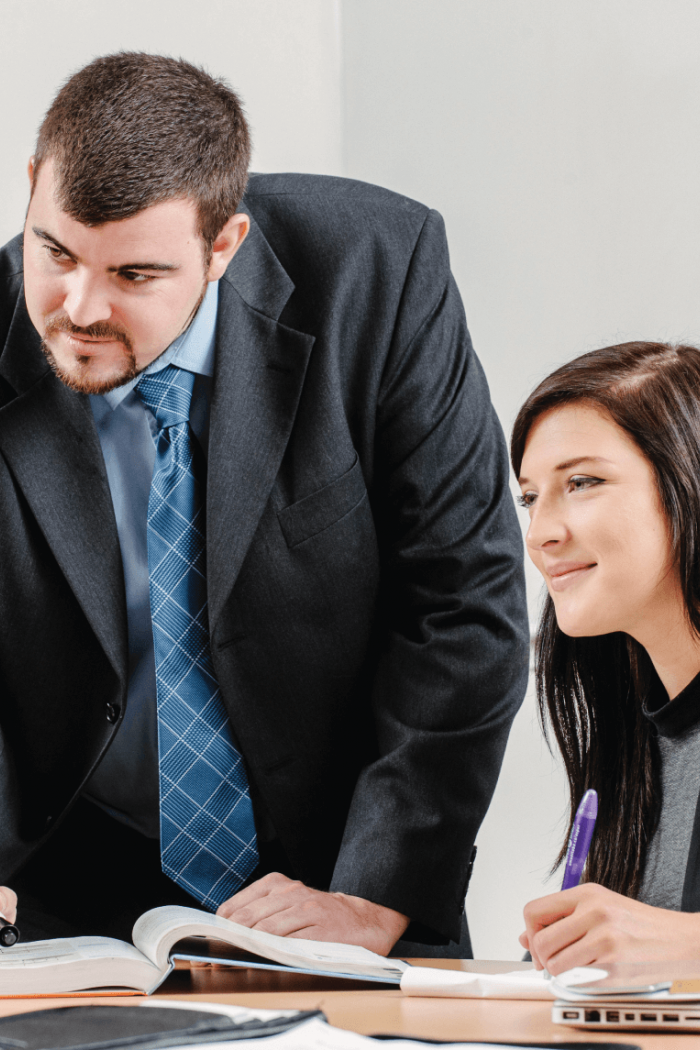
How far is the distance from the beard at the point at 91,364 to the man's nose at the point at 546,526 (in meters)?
0.55

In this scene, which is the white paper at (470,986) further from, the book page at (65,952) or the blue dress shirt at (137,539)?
the blue dress shirt at (137,539)

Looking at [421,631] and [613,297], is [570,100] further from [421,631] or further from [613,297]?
[421,631]

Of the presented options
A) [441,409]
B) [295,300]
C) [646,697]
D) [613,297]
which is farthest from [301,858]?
[613,297]

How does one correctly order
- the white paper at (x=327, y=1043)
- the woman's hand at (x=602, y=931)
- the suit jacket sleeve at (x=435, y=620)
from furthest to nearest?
the suit jacket sleeve at (x=435, y=620)
the woman's hand at (x=602, y=931)
the white paper at (x=327, y=1043)

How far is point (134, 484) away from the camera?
4.93 ft

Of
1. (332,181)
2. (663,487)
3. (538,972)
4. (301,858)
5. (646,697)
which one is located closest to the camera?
(538,972)

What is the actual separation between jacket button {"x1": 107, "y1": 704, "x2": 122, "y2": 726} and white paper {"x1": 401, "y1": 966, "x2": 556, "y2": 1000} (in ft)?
2.08

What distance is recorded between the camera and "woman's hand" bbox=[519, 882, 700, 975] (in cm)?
86

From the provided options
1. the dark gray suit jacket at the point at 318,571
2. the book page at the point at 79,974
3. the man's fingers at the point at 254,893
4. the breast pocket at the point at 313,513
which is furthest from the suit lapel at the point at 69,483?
the book page at the point at 79,974

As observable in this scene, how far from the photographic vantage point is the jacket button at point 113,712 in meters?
1.44

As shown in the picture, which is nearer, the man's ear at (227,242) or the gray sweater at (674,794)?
the gray sweater at (674,794)

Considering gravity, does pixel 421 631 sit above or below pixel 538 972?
above

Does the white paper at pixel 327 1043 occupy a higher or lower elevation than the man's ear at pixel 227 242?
lower

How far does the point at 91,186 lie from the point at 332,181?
49 cm
